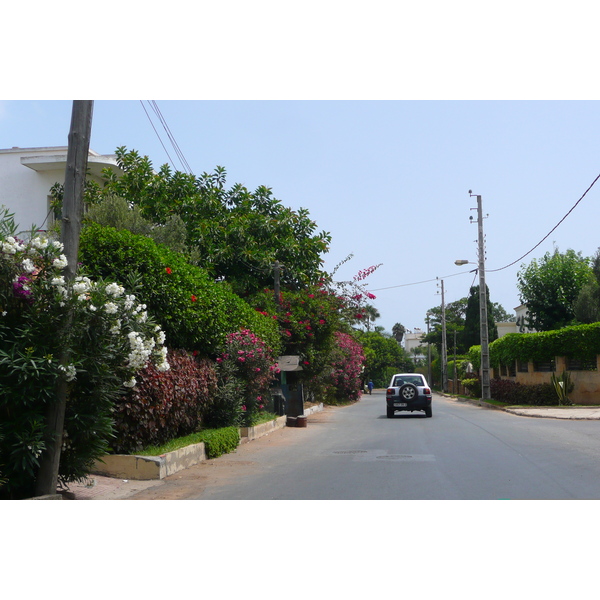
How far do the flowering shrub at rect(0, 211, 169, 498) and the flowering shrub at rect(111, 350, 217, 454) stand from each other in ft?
6.23

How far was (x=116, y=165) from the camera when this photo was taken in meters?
28.8

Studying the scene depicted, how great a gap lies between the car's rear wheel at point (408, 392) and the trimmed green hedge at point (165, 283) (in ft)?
37.5

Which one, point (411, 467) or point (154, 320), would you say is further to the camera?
point (154, 320)

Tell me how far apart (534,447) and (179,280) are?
318 inches

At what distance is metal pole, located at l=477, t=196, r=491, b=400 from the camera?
35.1m

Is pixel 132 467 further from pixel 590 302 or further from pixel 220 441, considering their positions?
pixel 590 302

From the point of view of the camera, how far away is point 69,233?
8.22 metres

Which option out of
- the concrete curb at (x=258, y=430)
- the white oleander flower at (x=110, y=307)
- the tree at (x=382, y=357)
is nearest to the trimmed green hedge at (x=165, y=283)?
the concrete curb at (x=258, y=430)

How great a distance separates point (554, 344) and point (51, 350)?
27.4 m

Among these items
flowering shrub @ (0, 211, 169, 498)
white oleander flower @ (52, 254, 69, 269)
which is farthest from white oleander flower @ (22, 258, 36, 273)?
white oleander flower @ (52, 254, 69, 269)

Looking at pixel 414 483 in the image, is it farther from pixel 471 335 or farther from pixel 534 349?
pixel 471 335

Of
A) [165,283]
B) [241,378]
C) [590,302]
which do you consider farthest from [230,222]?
[590,302]

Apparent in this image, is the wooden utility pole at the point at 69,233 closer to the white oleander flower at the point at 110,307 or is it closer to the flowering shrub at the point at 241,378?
the white oleander flower at the point at 110,307

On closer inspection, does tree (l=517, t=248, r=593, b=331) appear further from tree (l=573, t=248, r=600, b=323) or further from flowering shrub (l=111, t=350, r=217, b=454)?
flowering shrub (l=111, t=350, r=217, b=454)
